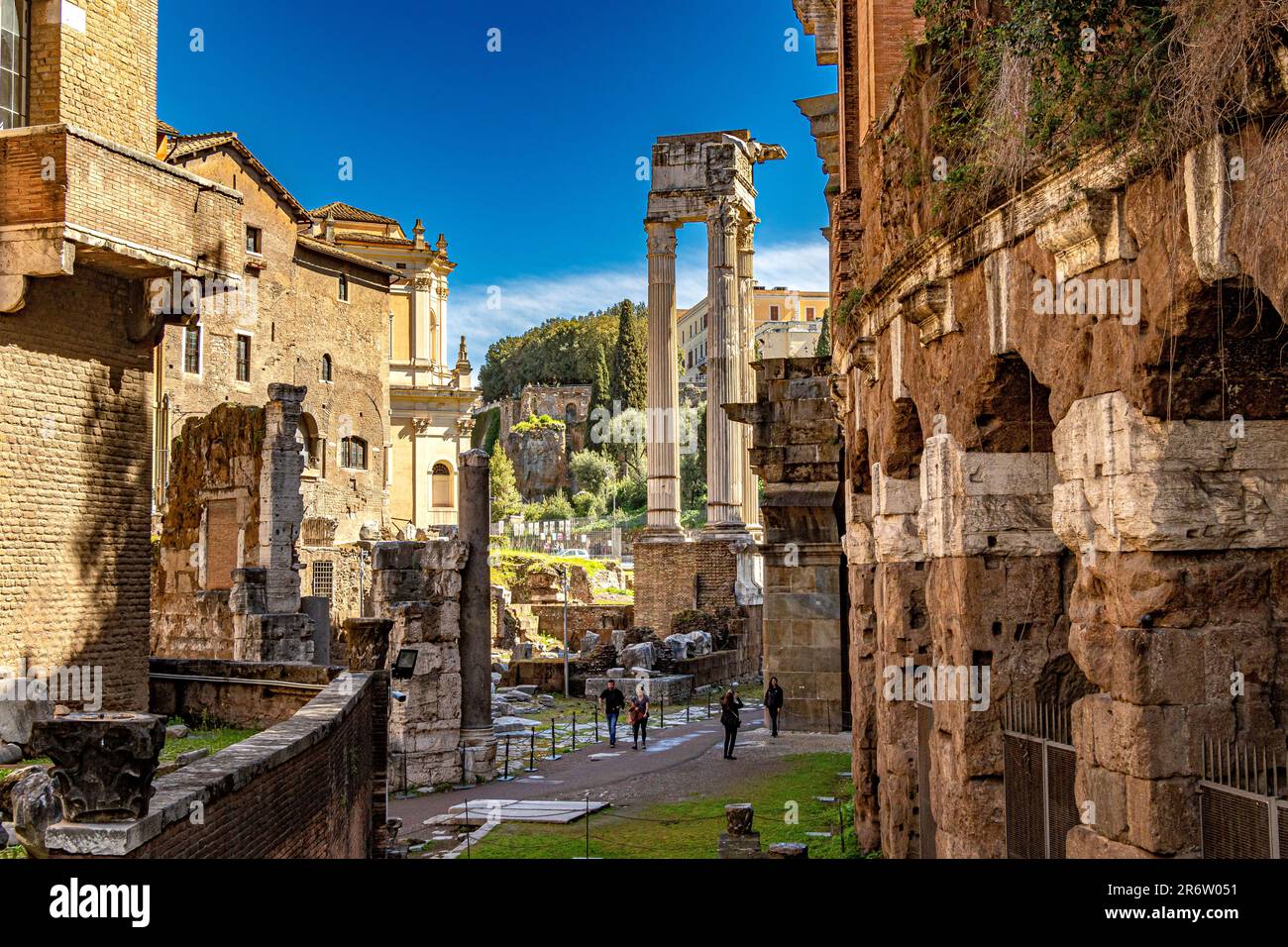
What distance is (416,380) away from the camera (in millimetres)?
54344

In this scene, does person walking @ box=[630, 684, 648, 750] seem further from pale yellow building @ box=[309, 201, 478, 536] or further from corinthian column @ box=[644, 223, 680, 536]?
pale yellow building @ box=[309, 201, 478, 536]

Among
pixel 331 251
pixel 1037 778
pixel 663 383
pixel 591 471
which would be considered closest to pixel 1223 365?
pixel 1037 778

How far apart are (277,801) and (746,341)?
3076cm

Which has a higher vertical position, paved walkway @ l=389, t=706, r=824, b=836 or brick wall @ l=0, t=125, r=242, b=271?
brick wall @ l=0, t=125, r=242, b=271

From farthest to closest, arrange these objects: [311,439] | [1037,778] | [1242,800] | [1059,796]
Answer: [311,439]
[1037,778]
[1059,796]
[1242,800]

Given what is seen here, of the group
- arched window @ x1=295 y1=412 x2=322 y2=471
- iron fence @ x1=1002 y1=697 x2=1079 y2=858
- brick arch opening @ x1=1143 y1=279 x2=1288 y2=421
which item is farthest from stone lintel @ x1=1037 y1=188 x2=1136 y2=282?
arched window @ x1=295 y1=412 x2=322 y2=471

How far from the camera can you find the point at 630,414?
252 feet

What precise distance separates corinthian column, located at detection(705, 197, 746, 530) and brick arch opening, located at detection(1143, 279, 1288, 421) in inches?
1217

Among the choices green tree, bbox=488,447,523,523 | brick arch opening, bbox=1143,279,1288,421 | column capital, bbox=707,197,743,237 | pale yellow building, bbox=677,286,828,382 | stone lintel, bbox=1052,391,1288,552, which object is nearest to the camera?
brick arch opening, bbox=1143,279,1288,421

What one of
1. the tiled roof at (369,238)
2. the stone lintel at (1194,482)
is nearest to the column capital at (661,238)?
the tiled roof at (369,238)

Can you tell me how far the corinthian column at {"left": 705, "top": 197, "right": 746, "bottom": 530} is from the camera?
121 ft

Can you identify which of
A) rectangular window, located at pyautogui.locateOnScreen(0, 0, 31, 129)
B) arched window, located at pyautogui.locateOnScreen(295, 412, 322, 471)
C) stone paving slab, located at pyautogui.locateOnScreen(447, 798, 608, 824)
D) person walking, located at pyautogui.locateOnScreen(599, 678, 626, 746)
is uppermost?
rectangular window, located at pyautogui.locateOnScreen(0, 0, 31, 129)

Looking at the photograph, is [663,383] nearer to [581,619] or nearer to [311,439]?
[581,619]

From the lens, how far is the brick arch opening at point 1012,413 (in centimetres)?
775
